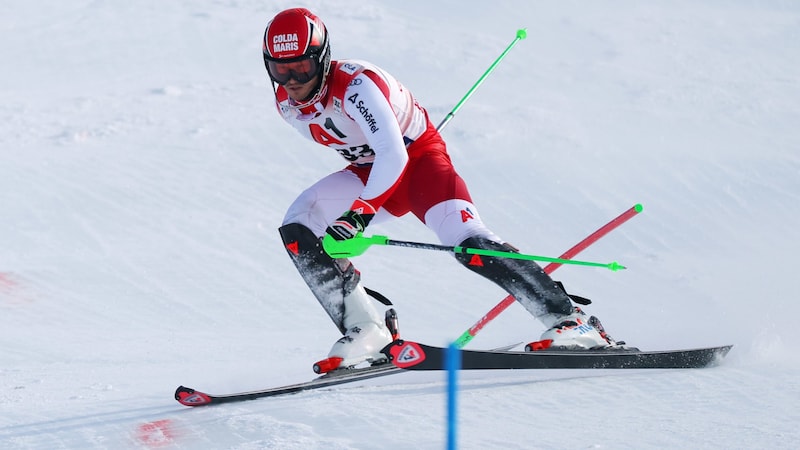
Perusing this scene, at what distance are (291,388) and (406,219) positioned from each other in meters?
5.01

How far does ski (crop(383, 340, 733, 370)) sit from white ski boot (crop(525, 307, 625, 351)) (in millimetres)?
39

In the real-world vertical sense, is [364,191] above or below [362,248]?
above

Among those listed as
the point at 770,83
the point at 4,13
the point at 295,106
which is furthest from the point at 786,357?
the point at 4,13

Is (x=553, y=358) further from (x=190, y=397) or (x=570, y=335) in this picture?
(x=190, y=397)

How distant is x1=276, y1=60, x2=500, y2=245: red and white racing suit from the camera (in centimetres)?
417

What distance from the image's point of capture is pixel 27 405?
4312 mm

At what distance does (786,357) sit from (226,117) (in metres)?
8.14

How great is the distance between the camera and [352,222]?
4098 mm

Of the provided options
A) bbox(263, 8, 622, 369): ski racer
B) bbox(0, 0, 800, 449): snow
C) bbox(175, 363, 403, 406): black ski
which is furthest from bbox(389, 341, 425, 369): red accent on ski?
bbox(263, 8, 622, 369): ski racer

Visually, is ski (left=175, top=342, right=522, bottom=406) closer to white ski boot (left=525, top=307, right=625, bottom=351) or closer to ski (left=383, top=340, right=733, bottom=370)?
ski (left=383, top=340, right=733, bottom=370)

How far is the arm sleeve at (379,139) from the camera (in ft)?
13.6

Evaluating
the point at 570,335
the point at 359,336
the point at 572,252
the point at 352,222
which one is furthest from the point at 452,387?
the point at 572,252

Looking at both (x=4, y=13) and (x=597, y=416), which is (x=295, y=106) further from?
(x=4, y=13)

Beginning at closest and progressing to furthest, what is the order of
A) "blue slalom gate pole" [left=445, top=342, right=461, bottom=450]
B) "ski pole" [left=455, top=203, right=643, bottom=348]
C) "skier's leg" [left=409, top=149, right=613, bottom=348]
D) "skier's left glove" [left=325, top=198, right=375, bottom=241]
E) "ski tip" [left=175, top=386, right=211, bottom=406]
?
"blue slalom gate pole" [left=445, top=342, right=461, bottom=450] → "ski tip" [left=175, top=386, right=211, bottom=406] → "skier's left glove" [left=325, top=198, right=375, bottom=241] → "skier's leg" [left=409, top=149, right=613, bottom=348] → "ski pole" [left=455, top=203, right=643, bottom=348]
